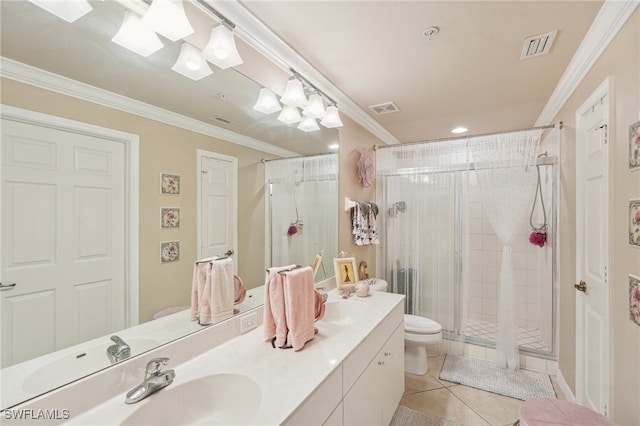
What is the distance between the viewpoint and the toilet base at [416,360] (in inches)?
101

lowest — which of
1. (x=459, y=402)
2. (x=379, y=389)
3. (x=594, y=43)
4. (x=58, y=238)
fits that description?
(x=459, y=402)

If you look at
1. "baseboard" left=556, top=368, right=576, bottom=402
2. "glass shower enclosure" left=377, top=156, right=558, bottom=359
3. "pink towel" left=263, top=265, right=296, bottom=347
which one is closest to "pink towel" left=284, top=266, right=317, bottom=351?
"pink towel" left=263, top=265, right=296, bottom=347

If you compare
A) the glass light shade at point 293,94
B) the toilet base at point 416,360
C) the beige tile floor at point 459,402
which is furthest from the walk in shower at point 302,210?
the beige tile floor at point 459,402

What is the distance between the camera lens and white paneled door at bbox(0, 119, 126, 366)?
0.77 meters

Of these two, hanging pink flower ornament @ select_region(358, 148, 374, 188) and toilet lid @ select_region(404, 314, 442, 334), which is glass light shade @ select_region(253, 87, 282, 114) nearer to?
hanging pink flower ornament @ select_region(358, 148, 374, 188)

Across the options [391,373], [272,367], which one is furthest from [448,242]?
[272,367]

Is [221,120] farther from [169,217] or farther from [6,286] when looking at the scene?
[6,286]

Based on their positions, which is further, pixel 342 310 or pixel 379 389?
pixel 342 310

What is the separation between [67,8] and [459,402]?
3.11 m

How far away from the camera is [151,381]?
94 cm

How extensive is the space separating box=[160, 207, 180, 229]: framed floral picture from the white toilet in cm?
219

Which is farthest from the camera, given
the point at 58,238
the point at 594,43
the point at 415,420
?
the point at 415,420

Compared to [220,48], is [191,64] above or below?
below

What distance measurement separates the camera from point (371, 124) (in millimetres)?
3100
